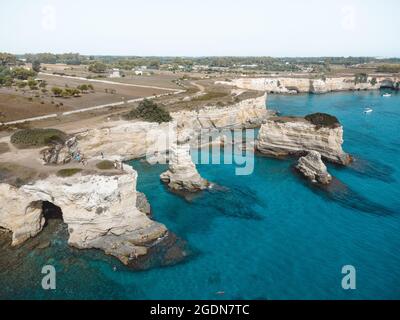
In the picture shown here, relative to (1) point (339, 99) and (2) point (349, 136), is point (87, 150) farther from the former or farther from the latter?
(1) point (339, 99)

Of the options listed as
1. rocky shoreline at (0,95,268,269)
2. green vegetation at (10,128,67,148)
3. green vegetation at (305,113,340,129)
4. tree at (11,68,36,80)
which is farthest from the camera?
tree at (11,68,36,80)

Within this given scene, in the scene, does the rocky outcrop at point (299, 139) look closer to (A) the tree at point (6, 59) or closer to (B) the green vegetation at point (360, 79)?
(B) the green vegetation at point (360, 79)

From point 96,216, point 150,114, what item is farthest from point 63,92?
point 96,216

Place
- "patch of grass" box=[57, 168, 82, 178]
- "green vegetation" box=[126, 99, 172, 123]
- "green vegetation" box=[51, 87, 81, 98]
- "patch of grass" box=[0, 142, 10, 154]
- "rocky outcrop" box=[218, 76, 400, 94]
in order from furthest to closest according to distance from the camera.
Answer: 1. "rocky outcrop" box=[218, 76, 400, 94]
2. "green vegetation" box=[51, 87, 81, 98]
3. "green vegetation" box=[126, 99, 172, 123]
4. "patch of grass" box=[0, 142, 10, 154]
5. "patch of grass" box=[57, 168, 82, 178]

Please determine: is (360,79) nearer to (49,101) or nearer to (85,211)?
(49,101)

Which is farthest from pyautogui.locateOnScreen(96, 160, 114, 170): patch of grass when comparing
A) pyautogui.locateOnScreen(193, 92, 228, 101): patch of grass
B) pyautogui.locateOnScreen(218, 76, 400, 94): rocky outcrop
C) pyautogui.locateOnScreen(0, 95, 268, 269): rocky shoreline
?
pyautogui.locateOnScreen(218, 76, 400, 94): rocky outcrop

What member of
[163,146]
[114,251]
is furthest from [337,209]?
[163,146]

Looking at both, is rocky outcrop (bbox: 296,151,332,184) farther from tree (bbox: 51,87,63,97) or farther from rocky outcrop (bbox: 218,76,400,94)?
rocky outcrop (bbox: 218,76,400,94)
